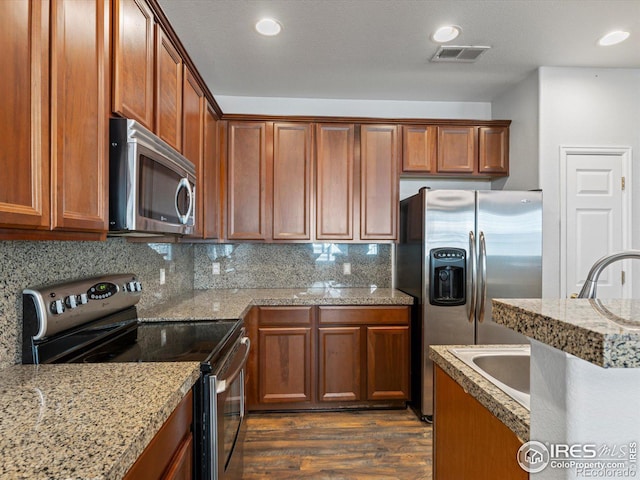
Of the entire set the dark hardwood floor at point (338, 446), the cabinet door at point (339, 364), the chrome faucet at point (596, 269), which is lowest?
the dark hardwood floor at point (338, 446)

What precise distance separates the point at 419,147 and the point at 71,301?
2.67 m

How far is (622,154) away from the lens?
2.79 metres

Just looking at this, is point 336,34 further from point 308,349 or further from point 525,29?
point 308,349

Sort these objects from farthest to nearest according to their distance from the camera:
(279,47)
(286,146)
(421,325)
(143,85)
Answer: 1. (286,146)
2. (421,325)
3. (279,47)
4. (143,85)

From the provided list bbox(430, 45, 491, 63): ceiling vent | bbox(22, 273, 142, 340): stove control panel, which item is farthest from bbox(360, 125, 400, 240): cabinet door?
bbox(22, 273, 142, 340): stove control panel

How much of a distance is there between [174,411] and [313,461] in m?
1.49

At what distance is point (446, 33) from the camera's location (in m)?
2.29

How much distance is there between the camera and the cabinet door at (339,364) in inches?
110

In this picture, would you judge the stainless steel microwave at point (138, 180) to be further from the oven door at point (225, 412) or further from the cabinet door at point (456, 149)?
the cabinet door at point (456, 149)

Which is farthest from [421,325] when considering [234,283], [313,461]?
[234,283]

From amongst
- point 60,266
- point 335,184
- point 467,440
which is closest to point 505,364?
point 467,440

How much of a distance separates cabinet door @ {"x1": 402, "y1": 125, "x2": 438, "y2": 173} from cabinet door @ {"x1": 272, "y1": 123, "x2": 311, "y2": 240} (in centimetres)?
82

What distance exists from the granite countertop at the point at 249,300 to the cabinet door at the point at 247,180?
0.51 m

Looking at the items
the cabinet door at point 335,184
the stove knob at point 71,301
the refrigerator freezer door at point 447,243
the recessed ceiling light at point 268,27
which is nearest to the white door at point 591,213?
the refrigerator freezer door at point 447,243
